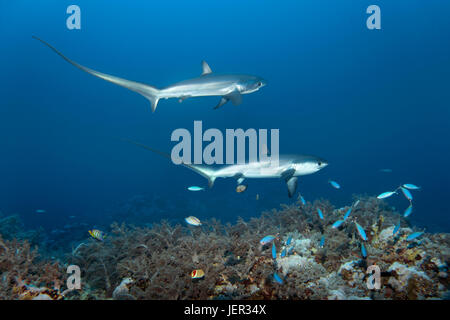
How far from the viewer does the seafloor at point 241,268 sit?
336 cm

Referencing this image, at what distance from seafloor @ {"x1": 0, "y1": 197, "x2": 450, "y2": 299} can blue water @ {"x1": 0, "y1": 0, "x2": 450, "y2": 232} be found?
4109 inches

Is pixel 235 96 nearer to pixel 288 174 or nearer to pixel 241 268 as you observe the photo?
pixel 288 174

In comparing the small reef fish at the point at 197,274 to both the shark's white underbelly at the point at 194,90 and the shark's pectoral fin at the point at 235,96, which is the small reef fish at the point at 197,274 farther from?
the shark's pectoral fin at the point at 235,96

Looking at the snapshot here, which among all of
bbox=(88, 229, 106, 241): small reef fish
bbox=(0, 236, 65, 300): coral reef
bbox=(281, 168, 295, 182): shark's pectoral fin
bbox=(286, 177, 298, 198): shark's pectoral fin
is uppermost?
bbox=(281, 168, 295, 182): shark's pectoral fin

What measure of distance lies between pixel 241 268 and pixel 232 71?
12308 centimetres

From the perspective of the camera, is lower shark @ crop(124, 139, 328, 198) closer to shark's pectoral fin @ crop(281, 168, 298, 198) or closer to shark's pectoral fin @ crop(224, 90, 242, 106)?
shark's pectoral fin @ crop(281, 168, 298, 198)

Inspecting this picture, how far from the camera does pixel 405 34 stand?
116625 millimetres

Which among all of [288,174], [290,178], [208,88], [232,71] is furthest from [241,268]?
[232,71]

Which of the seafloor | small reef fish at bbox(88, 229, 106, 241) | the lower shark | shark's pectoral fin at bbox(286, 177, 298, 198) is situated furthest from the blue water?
shark's pectoral fin at bbox(286, 177, 298, 198)

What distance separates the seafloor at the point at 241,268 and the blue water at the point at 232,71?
10437 cm

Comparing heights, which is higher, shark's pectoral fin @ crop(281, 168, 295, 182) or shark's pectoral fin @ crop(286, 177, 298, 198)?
shark's pectoral fin @ crop(281, 168, 295, 182)

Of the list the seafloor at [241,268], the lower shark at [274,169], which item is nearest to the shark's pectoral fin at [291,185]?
the lower shark at [274,169]

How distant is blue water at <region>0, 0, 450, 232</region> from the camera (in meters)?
119

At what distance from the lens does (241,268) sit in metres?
3.83
